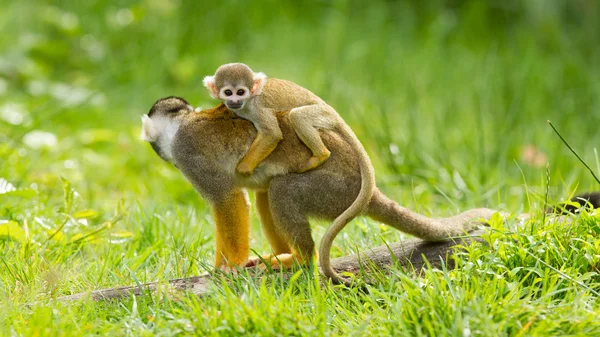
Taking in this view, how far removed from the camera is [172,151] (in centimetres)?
414

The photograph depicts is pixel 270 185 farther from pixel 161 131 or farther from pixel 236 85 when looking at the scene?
pixel 161 131

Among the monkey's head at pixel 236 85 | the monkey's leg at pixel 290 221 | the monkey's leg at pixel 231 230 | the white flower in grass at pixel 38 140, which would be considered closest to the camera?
the monkey's leg at pixel 290 221

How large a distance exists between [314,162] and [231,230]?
59 cm

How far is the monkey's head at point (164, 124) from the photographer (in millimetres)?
4176

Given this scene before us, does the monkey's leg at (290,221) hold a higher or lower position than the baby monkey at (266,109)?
lower

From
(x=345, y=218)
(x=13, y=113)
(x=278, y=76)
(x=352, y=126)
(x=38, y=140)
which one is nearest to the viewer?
(x=345, y=218)

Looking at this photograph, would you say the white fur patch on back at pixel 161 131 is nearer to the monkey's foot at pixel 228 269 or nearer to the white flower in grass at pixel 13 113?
the monkey's foot at pixel 228 269

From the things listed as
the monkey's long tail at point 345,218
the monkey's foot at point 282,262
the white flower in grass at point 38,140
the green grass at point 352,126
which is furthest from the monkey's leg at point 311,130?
the white flower in grass at point 38,140

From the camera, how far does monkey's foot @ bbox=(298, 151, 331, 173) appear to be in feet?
12.6

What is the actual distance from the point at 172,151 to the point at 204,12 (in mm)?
6391

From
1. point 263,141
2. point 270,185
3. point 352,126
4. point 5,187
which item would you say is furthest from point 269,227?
point 352,126

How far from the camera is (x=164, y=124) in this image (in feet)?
13.8

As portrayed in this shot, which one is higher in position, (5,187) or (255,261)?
(5,187)

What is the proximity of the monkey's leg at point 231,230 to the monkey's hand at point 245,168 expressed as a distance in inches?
5.0
